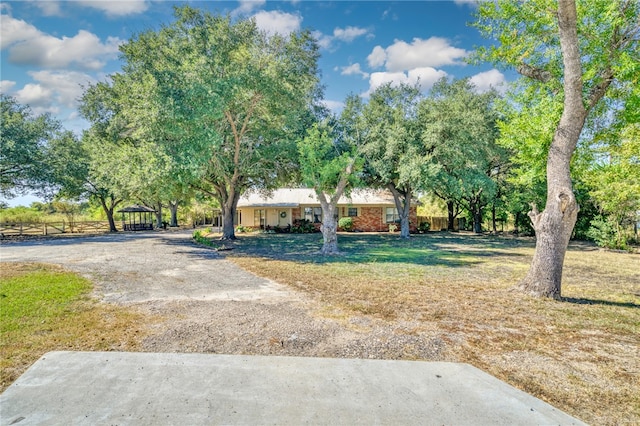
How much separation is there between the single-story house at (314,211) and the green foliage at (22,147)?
14.2 meters

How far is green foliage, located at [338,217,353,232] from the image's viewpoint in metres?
28.5

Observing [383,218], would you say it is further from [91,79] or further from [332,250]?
[91,79]

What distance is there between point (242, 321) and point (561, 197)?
276 inches

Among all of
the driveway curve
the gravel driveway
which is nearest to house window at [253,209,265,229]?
the driveway curve

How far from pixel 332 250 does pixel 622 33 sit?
1102 centimetres

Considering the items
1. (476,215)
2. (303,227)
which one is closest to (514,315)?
(303,227)

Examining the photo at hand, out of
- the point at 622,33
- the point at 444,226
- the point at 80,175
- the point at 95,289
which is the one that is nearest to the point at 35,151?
the point at 80,175

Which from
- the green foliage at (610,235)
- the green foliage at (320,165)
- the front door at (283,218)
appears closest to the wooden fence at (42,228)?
the front door at (283,218)

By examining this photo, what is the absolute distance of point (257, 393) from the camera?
3104mm

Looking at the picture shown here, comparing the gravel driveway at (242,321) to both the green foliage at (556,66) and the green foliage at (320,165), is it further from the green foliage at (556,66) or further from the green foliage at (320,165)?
the green foliage at (556,66)

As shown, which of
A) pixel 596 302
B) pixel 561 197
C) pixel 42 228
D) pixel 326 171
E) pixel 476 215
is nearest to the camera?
pixel 596 302

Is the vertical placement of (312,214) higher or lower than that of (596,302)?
higher

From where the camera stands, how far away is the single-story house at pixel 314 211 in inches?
1165

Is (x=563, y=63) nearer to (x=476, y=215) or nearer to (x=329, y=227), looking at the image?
(x=329, y=227)
